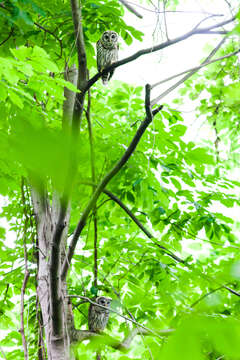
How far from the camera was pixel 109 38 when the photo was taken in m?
1.98

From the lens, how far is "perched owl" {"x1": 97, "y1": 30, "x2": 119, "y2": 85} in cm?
195

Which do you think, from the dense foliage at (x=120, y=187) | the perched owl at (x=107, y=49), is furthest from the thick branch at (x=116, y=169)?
the perched owl at (x=107, y=49)

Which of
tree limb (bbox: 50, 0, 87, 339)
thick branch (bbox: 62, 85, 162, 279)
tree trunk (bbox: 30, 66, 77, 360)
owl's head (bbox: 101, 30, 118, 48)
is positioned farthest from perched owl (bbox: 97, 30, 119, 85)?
thick branch (bbox: 62, 85, 162, 279)

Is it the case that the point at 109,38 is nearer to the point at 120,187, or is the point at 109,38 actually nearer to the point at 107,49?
the point at 107,49

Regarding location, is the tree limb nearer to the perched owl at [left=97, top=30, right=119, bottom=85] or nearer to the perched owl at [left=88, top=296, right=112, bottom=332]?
the perched owl at [left=88, top=296, right=112, bottom=332]

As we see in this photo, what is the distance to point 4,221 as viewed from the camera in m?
2.28

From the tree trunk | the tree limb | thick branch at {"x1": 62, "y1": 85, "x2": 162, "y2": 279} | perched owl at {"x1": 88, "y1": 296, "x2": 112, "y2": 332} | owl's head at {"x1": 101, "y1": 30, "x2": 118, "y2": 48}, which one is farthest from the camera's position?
owl's head at {"x1": 101, "y1": 30, "x2": 118, "y2": 48}

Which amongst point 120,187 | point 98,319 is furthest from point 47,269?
point 120,187

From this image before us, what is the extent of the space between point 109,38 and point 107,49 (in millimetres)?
67

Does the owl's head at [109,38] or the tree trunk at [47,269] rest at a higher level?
the owl's head at [109,38]

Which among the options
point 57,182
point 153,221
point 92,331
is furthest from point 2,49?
point 57,182

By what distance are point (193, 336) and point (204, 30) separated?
1234 mm

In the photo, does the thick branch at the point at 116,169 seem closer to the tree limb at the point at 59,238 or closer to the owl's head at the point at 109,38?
the tree limb at the point at 59,238

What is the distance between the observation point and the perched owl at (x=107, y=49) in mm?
1950
